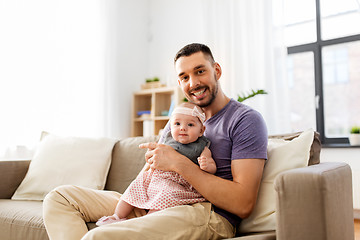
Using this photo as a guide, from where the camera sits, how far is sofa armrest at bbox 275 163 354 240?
0.93m

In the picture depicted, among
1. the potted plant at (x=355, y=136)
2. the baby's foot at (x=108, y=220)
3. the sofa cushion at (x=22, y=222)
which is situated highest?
the potted plant at (x=355, y=136)

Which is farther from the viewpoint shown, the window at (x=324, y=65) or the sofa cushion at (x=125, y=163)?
the window at (x=324, y=65)

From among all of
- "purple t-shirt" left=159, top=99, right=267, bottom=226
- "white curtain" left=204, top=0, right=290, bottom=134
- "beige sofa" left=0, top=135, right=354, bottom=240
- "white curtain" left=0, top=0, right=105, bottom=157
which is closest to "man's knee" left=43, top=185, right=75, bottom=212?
"beige sofa" left=0, top=135, right=354, bottom=240

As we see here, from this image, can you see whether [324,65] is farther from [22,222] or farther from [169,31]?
[22,222]

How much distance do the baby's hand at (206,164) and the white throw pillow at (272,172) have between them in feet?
0.72

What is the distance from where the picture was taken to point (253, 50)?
3717 millimetres

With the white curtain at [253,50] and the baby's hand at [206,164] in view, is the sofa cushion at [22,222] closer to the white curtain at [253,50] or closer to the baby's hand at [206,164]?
the baby's hand at [206,164]

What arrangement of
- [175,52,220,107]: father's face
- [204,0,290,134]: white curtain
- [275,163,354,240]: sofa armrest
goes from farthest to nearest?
[204,0,290,134]: white curtain
[175,52,220,107]: father's face
[275,163,354,240]: sofa armrest

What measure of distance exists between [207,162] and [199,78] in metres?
0.41

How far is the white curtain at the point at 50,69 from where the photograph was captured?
3.20 meters

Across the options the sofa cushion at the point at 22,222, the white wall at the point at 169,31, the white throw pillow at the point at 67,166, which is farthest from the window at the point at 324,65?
the sofa cushion at the point at 22,222

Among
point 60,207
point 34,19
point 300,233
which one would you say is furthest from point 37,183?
point 34,19

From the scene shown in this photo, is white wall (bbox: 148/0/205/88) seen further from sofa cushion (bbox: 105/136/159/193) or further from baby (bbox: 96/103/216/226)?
baby (bbox: 96/103/216/226)

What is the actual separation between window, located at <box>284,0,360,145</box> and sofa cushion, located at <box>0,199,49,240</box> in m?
2.82
